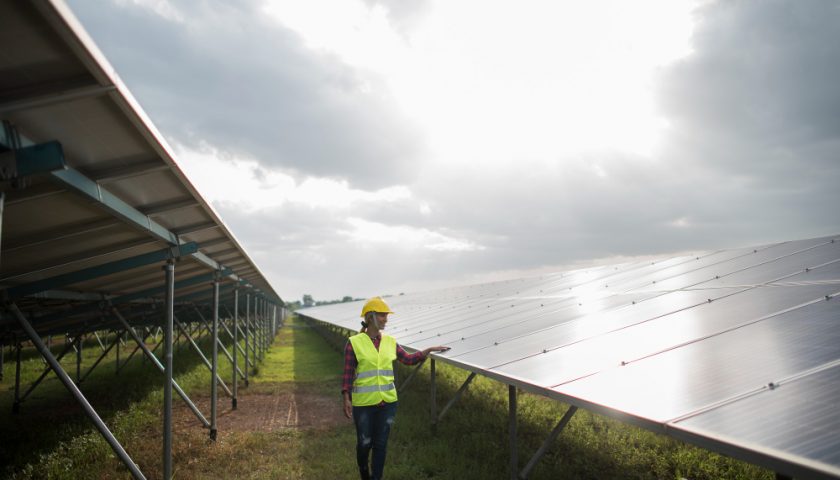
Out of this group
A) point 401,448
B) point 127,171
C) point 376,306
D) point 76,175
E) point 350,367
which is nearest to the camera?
point 76,175

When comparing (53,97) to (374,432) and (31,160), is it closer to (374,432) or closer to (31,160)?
(31,160)

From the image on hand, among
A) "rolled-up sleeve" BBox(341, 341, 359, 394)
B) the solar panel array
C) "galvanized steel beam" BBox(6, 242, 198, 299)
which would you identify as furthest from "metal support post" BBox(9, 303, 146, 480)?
"rolled-up sleeve" BBox(341, 341, 359, 394)

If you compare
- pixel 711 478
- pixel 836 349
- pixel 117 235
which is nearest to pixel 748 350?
pixel 836 349

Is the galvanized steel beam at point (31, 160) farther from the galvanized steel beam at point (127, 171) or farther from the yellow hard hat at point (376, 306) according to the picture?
the yellow hard hat at point (376, 306)

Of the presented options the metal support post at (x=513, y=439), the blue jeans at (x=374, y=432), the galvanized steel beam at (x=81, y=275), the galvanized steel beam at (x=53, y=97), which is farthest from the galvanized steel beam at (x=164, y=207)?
the metal support post at (x=513, y=439)

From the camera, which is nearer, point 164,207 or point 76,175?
point 76,175

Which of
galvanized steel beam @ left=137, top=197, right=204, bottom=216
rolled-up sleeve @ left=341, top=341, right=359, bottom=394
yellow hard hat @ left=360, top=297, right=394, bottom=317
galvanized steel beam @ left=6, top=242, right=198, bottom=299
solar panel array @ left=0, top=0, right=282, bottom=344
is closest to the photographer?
solar panel array @ left=0, top=0, right=282, bottom=344

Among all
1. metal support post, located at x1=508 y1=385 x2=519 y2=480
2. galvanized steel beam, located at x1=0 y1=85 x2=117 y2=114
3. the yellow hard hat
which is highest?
galvanized steel beam, located at x1=0 y1=85 x2=117 y2=114

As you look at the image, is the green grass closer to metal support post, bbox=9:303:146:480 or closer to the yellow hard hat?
metal support post, bbox=9:303:146:480

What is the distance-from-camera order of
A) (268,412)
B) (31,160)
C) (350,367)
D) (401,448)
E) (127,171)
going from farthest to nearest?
(268,412) < (401,448) < (350,367) < (127,171) < (31,160)

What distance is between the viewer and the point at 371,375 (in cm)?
545

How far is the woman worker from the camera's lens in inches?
211

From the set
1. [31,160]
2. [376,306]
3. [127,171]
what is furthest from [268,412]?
[31,160]

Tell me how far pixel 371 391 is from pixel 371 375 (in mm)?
167
